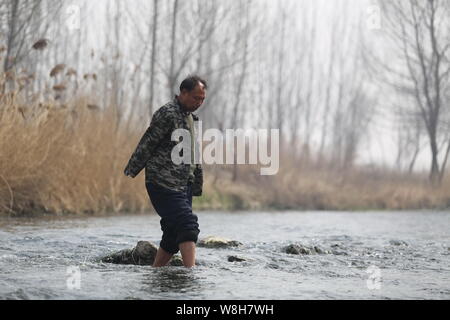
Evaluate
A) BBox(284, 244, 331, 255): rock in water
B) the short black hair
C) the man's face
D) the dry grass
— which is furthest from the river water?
the short black hair

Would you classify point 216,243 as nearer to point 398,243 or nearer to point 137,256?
point 137,256

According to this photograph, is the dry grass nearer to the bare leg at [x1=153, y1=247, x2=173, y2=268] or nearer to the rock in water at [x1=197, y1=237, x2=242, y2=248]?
the rock in water at [x1=197, y1=237, x2=242, y2=248]

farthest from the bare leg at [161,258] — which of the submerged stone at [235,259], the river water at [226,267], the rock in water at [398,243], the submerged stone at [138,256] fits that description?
the rock in water at [398,243]

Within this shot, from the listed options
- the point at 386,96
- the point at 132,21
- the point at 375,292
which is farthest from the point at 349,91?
the point at 375,292

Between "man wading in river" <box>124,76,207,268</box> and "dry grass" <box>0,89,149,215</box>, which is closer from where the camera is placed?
"man wading in river" <box>124,76,207,268</box>

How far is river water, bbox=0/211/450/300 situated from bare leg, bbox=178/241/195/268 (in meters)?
0.08

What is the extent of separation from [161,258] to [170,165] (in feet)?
3.24

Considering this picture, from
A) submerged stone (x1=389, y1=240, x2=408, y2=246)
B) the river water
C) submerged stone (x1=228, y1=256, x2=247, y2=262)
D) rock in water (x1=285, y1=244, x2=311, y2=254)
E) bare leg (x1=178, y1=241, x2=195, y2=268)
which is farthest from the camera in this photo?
submerged stone (x1=389, y1=240, x2=408, y2=246)

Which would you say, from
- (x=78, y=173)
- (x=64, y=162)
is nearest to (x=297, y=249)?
(x=64, y=162)

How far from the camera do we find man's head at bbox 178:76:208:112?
582 cm

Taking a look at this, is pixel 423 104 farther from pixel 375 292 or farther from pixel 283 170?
pixel 375 292

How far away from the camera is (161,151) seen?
5797 mm

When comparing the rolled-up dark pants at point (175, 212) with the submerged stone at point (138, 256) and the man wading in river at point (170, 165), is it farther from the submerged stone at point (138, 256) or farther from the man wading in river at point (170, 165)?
the submerged stone at point (138, 256)

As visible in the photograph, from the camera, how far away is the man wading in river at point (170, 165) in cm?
576
